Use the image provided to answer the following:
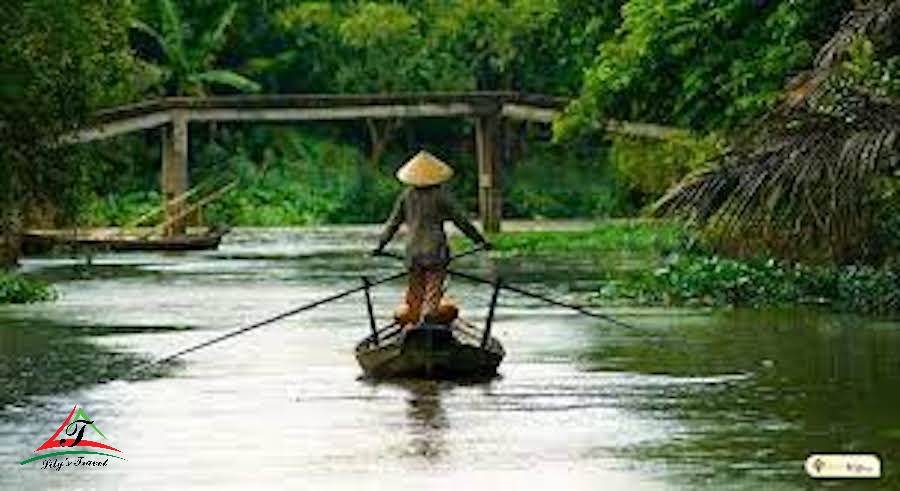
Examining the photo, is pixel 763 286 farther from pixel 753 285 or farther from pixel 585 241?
pixel 585 241

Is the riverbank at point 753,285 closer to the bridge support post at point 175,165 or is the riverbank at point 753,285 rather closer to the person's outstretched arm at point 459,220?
the person's outstretched arm at point 459,220

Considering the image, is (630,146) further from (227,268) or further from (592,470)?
(592,470)

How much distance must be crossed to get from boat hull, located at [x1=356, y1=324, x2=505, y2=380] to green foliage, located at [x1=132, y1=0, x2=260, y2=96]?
147ft

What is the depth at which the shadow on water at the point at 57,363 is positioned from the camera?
71.3ft

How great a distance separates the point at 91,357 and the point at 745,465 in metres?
10.6

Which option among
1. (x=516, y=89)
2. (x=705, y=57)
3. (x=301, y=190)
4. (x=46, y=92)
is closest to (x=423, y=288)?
(x=46, y=92)

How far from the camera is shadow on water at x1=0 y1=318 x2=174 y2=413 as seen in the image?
21734 mm

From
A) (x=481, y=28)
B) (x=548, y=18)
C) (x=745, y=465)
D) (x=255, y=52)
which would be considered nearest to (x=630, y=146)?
(x=548, y=18)

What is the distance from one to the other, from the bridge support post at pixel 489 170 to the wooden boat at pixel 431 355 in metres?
36.1

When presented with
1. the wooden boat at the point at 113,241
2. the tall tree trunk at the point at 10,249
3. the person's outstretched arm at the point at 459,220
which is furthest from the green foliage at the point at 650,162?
the person's outstretched arm at the point at 459,220

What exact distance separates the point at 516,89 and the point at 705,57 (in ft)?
120

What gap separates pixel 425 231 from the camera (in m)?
22.4

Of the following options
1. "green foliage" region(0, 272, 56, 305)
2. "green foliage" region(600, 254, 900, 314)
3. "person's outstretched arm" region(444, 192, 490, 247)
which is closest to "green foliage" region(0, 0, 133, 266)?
"green foliage" region(0, 272, 56, 305)

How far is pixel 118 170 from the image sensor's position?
6906cm
